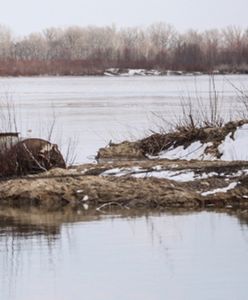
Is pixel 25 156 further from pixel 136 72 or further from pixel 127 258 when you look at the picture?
pixel 136 72

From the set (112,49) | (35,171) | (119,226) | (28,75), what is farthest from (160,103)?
(112,49)

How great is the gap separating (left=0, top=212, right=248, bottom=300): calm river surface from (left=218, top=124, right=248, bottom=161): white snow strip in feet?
16.5

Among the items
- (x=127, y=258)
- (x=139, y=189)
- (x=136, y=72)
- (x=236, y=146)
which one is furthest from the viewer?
(x=136, y=72)

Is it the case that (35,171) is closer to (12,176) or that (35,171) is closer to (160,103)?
(12,176)

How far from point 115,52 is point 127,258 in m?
96.2

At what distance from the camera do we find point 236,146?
17031 mm

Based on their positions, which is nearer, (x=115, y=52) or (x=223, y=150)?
(x=223, y=150)

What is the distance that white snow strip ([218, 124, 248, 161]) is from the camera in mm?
16422

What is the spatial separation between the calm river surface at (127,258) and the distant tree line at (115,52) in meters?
57.1

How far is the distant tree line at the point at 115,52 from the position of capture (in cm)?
8662

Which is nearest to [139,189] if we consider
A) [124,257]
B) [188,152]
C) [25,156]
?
[25,156]

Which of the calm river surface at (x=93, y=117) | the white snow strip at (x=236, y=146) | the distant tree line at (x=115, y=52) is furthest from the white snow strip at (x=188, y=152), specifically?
the distant tree line at (x=115, y=52)

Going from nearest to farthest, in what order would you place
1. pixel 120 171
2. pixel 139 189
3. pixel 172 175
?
pixel 139 189 → pixel 172 175 → pixel 120 171

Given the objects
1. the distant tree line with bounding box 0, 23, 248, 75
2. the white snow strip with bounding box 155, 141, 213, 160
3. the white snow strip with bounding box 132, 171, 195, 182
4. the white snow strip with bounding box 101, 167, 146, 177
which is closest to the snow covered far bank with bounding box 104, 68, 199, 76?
the distant tree line with bounding box 0, 23, 248, 75
